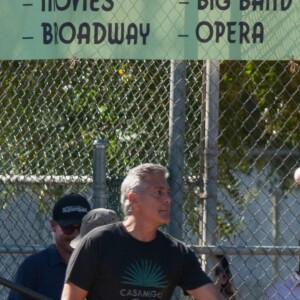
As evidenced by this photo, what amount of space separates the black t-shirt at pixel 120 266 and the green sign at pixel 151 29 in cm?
135

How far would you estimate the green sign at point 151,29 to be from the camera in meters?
5.15

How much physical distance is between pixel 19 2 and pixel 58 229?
1314mm

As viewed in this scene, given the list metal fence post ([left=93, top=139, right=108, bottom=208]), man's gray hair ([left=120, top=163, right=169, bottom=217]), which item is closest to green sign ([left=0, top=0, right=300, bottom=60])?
metal fence post ([left=93, top=139, right=108, bottom=208])

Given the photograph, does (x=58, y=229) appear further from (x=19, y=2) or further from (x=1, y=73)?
(x=1, y=73)

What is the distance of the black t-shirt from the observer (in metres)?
4.07

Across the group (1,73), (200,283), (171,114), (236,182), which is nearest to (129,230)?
(200,283)

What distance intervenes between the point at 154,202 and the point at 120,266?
316 millimetres

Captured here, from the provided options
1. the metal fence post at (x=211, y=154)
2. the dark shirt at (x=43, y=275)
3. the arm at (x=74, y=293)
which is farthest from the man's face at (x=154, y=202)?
the metal fence post at (x=211, y=154)

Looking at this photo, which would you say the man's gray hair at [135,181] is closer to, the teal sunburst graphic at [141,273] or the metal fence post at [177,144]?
the teal sunburst graphic at [141,273]

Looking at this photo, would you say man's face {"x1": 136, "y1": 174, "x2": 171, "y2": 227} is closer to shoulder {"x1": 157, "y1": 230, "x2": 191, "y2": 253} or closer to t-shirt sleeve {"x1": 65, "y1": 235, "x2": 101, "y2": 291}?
shoulder {"x1": 157, "y1": 230, "x2": 191, "y2": 253}

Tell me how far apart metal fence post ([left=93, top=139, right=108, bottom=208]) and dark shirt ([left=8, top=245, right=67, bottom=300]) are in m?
0.56

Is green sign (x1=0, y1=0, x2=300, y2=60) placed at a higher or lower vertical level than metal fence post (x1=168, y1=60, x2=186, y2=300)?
higher

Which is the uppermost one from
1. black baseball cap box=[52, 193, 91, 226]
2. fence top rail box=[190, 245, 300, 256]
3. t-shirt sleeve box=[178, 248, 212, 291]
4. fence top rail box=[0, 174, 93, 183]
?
fence top rail box=[0, 174, 93, 183]

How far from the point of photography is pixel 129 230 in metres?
4.16
